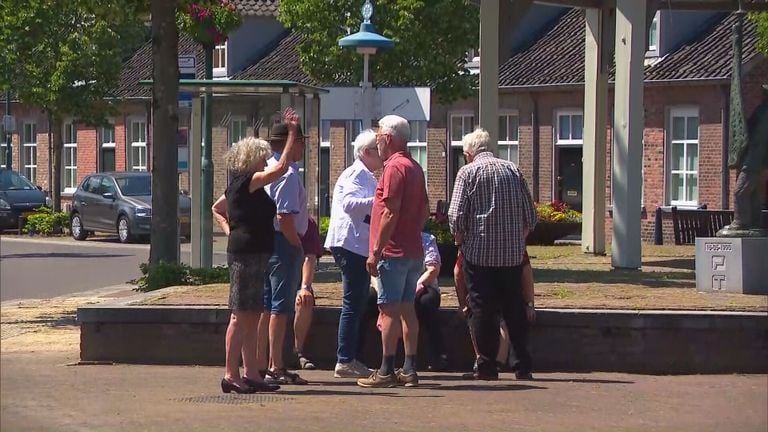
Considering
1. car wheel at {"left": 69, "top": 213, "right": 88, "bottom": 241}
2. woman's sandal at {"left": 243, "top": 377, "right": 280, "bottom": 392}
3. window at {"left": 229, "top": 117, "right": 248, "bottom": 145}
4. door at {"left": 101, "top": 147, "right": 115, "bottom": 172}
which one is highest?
door at {"left": 101, "top": 147, "right": 115, "bottom": 172}

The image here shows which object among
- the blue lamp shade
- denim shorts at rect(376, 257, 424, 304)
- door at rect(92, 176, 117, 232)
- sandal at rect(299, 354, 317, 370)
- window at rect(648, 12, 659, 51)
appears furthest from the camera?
window at rect(648, 12, 659, 51)

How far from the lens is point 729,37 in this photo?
33656mm

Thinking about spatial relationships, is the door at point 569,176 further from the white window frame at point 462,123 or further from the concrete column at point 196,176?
the concrete column at point 196,176

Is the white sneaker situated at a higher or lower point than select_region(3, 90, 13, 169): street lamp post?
lower

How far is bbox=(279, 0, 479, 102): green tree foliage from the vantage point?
106ft

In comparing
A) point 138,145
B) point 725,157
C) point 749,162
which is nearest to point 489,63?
point 749,162

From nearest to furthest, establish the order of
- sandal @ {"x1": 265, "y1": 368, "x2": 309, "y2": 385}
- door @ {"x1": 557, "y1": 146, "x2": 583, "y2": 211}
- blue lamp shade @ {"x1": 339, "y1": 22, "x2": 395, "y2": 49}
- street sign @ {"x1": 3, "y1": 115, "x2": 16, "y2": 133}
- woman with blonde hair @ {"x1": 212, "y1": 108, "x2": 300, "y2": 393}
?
woman with blonde hair @ {"x1": 212, "y1": 108, "x2": 300, "y2": 393}, sandal @ {"x1": 265, "y1": 368, "x2": 309, "y2": 385}, blue lamp shade @ {"x1": 339, "y1": 22, "x2": 395, "y2": 49}, door @ {"x1": 557, "y1": 146, "x2": 583, "y2": 211}, street sign @ {"x1": 3, "y1": 115, "x2": 16, "y2": 133}

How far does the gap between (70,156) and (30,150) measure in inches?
78.9

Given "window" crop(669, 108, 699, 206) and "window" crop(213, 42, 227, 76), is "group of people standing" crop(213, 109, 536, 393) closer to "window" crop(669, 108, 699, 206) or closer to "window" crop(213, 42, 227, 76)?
"window" crop(669, 108, 699, 206)

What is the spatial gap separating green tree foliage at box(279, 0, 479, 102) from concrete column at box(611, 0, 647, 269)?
14230 millimetres

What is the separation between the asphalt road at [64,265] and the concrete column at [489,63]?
18.4ft

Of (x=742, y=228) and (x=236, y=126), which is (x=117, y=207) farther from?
(x=742, y=228)

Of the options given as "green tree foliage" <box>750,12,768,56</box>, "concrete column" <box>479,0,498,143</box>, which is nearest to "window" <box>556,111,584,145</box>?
"green tree foliage" <box>750,12,768,56</box>

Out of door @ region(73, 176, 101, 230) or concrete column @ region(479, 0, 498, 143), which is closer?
concrete column @ region(479, 0, 498, 143)
